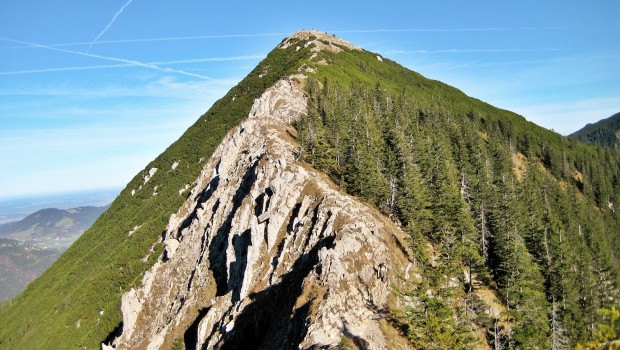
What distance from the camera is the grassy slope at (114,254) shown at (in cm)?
11738

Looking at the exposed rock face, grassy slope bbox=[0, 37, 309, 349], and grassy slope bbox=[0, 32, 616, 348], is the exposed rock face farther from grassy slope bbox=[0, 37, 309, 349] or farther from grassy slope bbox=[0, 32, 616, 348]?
grassy slope bbox=[0, 32, 616, 348]

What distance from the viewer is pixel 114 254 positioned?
463 ft

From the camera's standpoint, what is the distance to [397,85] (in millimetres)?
193625

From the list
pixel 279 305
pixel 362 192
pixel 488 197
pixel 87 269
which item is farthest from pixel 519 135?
pixel 87 269

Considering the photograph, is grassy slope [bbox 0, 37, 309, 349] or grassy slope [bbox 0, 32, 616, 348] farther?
grassy slope [bbox 0, 32, 616, 348]

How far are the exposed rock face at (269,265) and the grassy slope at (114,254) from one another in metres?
23.8

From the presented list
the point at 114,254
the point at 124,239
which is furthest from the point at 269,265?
the point at 124,239

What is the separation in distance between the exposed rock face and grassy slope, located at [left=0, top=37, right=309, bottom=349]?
939 inches

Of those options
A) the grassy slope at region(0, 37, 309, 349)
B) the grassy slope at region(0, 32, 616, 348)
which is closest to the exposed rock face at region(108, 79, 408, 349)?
the grassy slope at region(0, 37, 309, 349)

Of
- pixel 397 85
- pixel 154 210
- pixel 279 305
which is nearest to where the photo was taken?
pixel 279 305

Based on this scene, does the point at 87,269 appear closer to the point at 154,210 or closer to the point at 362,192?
the point at 154,210

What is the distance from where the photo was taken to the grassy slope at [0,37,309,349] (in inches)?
4621

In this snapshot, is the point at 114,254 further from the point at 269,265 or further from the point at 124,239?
the point at 269,265

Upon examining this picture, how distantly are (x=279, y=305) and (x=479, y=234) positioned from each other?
42.5 metres
